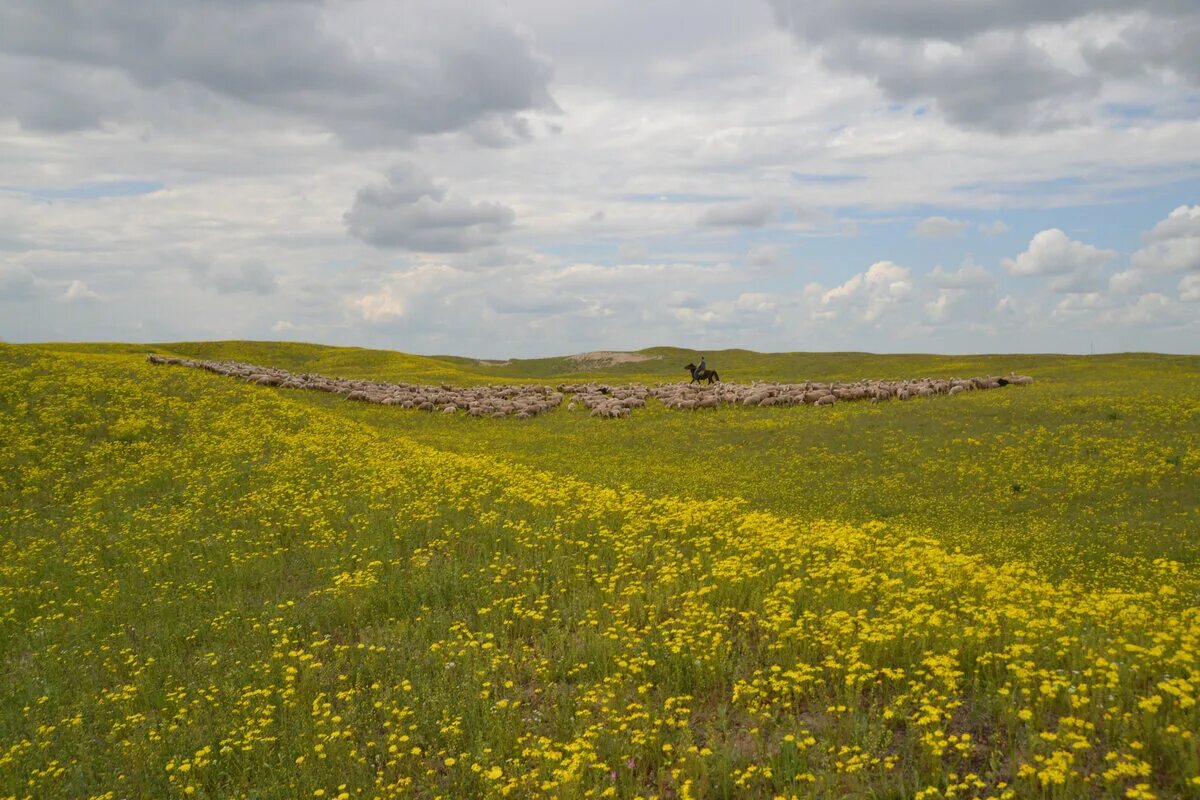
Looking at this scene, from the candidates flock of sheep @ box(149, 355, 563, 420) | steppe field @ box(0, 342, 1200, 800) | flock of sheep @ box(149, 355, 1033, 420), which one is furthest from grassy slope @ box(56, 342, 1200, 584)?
flock of sheep @ box(149, 355, 563, 420)

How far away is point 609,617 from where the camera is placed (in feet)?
40.8

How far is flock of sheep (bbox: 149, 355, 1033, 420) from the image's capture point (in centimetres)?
4047

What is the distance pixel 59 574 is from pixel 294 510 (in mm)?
5323

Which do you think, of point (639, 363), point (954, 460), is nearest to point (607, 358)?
point (639, 363)

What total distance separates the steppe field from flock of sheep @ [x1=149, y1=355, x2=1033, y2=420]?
11255 mm

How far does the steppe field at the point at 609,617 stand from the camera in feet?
27.2

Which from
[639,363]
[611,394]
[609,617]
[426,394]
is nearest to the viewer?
[609,617]

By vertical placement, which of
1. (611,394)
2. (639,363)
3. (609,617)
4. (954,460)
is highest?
(639,363)

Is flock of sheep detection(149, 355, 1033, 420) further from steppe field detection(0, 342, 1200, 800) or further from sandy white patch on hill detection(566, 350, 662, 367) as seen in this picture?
sandy white patch on hill detection(566, 350, 662, 367)

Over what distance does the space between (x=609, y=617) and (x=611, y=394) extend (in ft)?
120

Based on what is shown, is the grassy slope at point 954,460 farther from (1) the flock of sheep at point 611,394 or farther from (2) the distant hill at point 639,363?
(2) the distant hill at point 639,363

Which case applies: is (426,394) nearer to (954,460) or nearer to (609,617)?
(954,460)

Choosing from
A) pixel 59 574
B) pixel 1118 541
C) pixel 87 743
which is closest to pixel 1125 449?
pixel 1118 541

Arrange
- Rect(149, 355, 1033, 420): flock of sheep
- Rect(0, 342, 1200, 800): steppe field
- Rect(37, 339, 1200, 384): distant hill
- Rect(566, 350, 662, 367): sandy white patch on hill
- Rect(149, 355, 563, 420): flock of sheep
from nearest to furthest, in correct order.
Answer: Rect(0, 342, 1200, 800): steppe field → Rect(149, 355, 1033, 420): flock of sheep → Rect(149, 355, 563, 420): flock of sheep → Rect(37, 339, 1200, 384): distant hill → Rect(566, 350, 662, 367): sandy white patch on hill
